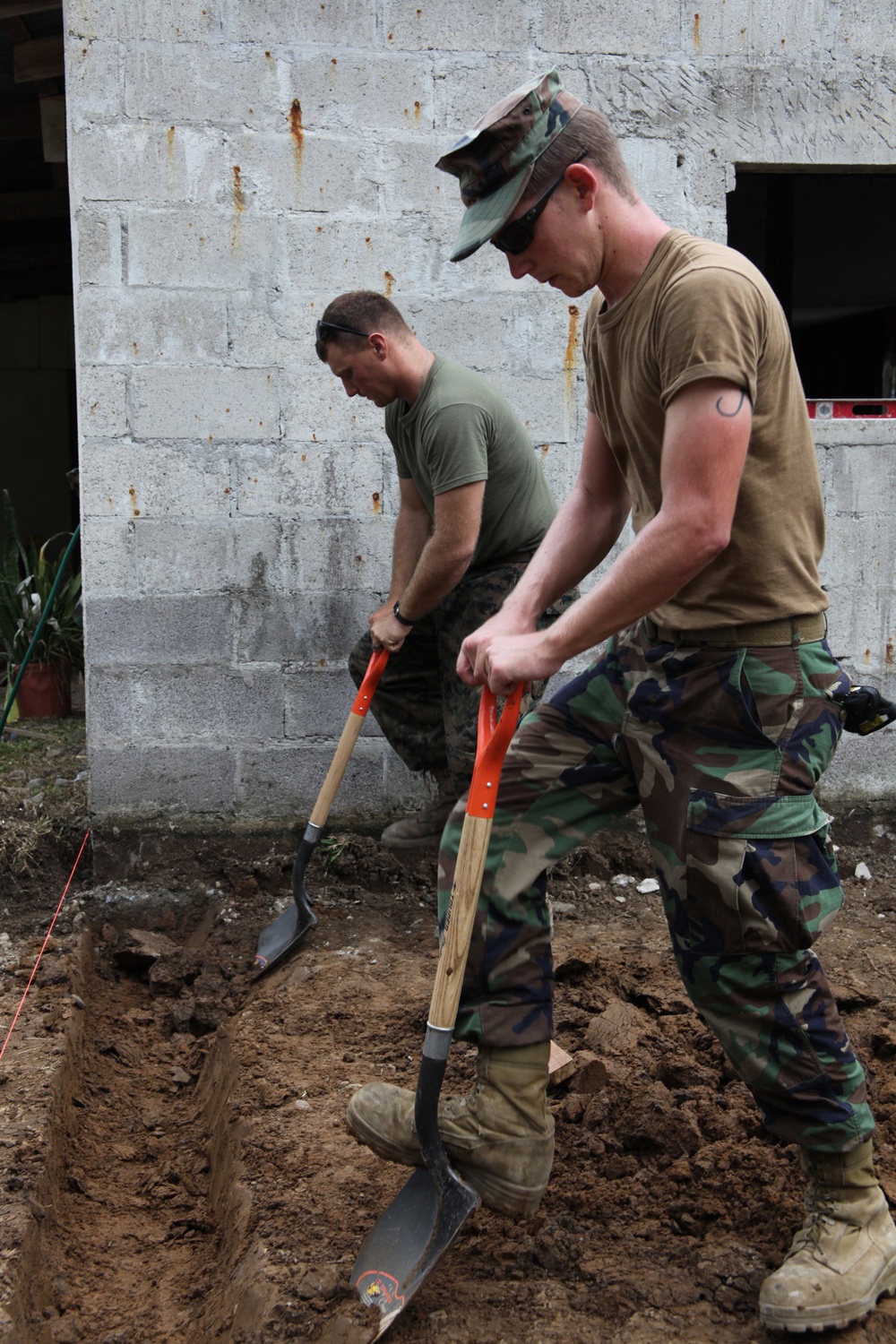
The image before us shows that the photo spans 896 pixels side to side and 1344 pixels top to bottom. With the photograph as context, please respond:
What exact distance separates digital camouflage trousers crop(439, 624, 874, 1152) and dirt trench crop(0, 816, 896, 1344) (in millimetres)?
426

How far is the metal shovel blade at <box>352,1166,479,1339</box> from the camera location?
6.47 ft

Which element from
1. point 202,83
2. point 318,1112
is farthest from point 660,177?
point 318,1112

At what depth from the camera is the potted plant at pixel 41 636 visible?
576 centimetres

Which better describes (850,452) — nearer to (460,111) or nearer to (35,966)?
(460,111)

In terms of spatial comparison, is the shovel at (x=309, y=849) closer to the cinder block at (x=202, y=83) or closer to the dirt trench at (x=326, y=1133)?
the dirt trench at (x=326, y=1133)

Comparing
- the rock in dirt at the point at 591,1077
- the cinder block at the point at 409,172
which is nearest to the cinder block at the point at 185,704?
the cinder block at the point at 409,172

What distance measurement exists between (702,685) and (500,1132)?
89 cm

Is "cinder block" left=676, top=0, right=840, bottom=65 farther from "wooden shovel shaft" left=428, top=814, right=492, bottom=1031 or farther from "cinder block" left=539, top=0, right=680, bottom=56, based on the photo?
"wooden shovel shaft" left=428, top=814, right=492, bottom=1031

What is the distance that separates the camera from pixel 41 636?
5.72 metres

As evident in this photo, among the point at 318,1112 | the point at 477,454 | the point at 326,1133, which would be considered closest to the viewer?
the point at 326,1133

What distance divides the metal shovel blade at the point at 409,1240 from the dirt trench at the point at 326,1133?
52 millimetres

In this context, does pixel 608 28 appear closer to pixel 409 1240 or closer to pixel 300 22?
pixel 300 22

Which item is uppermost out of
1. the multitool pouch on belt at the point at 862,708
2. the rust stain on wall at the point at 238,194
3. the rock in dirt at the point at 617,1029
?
the rust stain on wall at the point at 238,194

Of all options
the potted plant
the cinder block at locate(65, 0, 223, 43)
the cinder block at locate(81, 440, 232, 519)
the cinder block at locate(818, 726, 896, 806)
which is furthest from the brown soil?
the cinder block at locate(65, 0, 223, 43)
